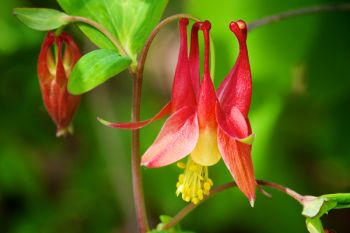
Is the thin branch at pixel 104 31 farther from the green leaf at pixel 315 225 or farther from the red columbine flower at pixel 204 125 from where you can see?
the green leaf at pixel 315 225

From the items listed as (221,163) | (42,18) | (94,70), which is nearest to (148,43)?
(94,70)

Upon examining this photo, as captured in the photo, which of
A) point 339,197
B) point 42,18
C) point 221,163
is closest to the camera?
point 339,197

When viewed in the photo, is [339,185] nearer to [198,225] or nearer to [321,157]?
[321,157]

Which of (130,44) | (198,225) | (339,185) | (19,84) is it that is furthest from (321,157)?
(130,44)

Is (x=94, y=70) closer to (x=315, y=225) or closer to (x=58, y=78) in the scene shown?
(x=58, y=78)

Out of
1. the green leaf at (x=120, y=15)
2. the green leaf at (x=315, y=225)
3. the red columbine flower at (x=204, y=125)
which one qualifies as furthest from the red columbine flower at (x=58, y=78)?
the green leaf at (x=315, y=225)

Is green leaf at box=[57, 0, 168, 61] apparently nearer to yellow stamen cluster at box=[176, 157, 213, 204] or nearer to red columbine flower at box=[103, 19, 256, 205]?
red columbine flower at box=[103, 19, 256, 205]
